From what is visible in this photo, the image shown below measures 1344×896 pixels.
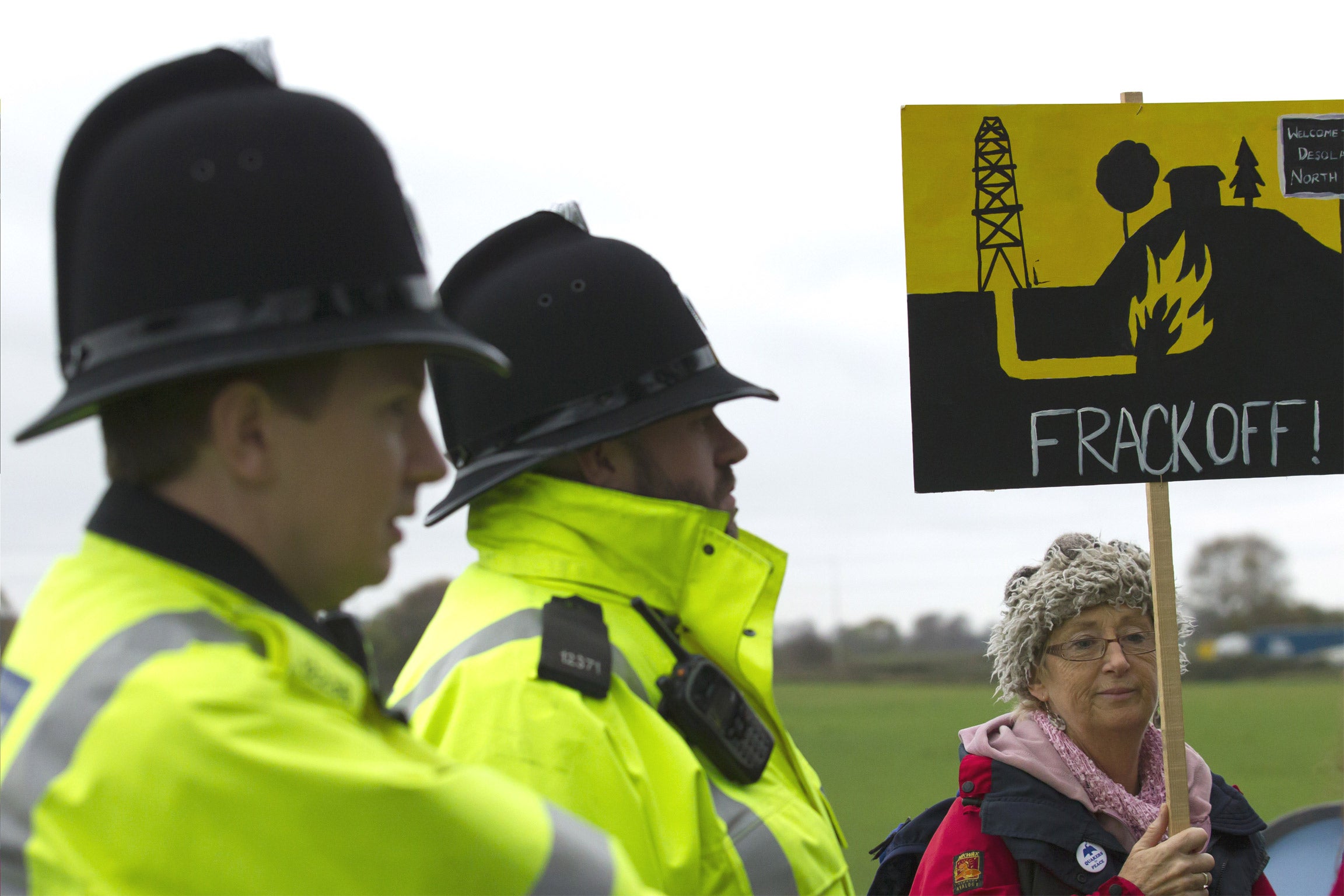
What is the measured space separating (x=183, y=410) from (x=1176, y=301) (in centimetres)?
255

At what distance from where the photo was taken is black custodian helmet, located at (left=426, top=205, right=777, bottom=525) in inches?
87.6

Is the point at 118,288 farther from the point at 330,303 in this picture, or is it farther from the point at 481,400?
the point at 481,400

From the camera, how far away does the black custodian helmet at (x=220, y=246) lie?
1228 mm

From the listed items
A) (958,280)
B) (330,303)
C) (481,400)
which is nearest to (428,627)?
(481,400)

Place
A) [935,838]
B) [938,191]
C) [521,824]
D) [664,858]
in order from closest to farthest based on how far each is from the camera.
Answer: [521,824]
[664,858]
[938,191]
[935,838]

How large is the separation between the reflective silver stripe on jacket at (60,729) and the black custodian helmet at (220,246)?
265 mm

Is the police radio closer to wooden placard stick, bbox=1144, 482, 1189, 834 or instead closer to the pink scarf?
wooden placard stick, bbox=1144, 482, 1189, 834

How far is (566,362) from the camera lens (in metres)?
2.25

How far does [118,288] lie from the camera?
49.6 inches

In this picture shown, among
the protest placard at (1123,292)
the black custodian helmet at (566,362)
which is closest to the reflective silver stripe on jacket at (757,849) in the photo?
the black custodian helmet at (566,362)

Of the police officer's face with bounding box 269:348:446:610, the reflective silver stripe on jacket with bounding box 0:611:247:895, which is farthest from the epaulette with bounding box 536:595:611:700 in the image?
the reflective silver stripe on jacket with bounding box 0:611:247:895

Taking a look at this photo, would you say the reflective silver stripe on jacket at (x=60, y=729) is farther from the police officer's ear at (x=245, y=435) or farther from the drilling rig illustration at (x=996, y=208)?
the drilling rig illustration at (x=996, y=208)

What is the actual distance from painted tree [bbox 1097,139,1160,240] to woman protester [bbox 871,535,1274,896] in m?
0.98

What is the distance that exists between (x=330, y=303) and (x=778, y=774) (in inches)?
48.5
